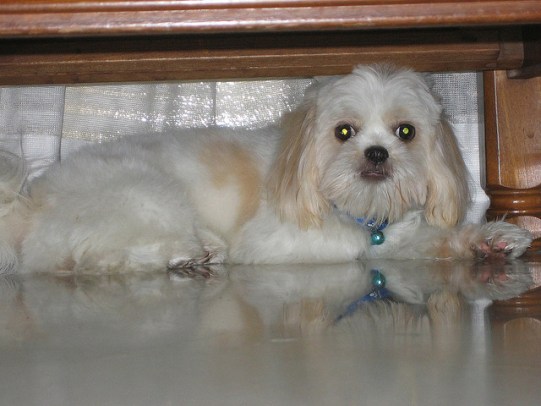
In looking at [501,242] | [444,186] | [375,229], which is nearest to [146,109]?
[375,229]

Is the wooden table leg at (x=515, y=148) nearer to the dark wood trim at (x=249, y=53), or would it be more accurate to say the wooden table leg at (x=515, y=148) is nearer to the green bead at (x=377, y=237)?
the dark wood trim at (x=249, y=53)

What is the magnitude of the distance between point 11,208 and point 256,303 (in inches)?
37.5

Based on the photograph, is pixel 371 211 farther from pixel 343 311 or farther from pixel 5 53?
pixel 5 53

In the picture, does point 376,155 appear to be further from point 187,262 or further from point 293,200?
point 187,262

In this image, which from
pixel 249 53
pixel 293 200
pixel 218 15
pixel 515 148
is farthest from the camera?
pixel 515 148

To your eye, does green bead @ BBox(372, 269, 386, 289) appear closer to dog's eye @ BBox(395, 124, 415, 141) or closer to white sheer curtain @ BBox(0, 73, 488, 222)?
dog's eye @ BBox(395, 124, 415, 141)

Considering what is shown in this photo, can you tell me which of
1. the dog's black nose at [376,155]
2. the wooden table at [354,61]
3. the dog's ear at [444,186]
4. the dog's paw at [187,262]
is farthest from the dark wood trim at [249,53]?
the dog's paw at [187,262]

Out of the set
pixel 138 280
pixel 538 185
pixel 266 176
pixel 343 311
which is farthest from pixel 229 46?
pixel 343 311

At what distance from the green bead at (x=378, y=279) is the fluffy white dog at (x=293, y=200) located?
0.77 feet

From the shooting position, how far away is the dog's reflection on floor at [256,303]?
53.3 inches

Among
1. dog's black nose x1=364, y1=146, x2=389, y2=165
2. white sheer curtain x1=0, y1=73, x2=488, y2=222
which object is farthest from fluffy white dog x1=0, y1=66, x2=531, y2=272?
white sheer curtain x1=0, y1=73, x2=488, y2=222

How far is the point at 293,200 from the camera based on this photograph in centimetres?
239

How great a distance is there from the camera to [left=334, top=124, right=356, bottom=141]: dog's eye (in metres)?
2.37

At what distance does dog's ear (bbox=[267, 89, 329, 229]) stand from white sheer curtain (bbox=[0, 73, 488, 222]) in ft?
2.32
